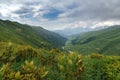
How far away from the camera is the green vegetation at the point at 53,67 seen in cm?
756

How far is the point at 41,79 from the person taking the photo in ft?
25.0

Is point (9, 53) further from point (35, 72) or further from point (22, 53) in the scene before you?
point (35, 72)

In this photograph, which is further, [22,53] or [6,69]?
[22,53]

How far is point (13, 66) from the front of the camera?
9.45 m

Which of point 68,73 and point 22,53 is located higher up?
point 22,53

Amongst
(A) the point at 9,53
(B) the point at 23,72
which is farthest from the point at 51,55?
(B) the point at 23,72

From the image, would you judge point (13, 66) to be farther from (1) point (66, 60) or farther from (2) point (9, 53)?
(1) point (66, 60)

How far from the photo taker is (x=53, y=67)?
9836 millimetres

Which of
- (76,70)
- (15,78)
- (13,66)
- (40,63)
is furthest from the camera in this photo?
(40,63)

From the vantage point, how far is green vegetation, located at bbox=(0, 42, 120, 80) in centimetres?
756

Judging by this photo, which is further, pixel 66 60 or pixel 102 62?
pixel 102 62

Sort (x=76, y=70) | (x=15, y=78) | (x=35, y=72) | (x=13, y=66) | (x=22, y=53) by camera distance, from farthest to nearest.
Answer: (x=22, y=53), (x=13, y=66), (x=76, y=70), (x=35, y=72), (x=15, y=78)

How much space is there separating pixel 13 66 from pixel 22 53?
4.60 feet

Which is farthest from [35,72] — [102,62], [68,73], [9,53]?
[102,62]
